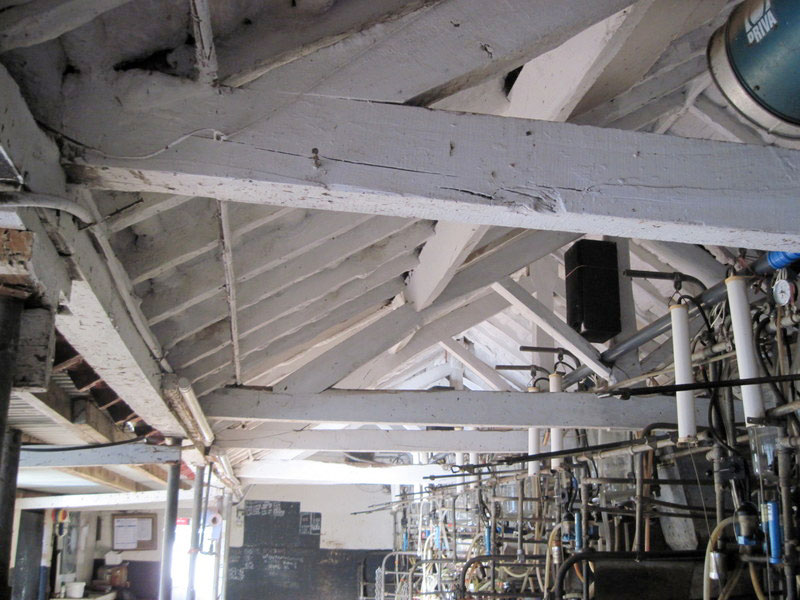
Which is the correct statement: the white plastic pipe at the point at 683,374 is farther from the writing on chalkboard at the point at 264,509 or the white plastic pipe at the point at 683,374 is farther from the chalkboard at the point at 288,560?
the writing on chalkboard at the point at 264,509

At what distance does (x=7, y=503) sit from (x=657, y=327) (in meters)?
3.16

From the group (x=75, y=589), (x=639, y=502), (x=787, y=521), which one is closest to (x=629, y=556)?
(x=639, y=502)

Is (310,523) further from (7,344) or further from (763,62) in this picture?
(763,62)

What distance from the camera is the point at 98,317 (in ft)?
7.23

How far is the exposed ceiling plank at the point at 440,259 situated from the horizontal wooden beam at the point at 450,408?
24.2 inches

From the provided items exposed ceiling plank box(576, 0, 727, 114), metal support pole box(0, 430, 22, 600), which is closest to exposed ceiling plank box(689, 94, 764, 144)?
exposed ceiling plank box(576, 0, 727, 114)

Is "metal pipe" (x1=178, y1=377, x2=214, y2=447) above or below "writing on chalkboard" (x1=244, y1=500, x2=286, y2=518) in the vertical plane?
above

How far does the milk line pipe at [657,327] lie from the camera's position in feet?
9.22

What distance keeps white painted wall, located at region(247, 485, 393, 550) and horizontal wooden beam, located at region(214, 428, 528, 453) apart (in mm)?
10643

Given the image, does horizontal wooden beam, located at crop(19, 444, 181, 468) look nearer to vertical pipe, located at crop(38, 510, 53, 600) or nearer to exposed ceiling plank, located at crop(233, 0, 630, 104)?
exposed ceiling plank, located at crop(233, 0, 630, 104)

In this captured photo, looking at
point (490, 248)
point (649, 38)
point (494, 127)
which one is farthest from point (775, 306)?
point (490, 248)

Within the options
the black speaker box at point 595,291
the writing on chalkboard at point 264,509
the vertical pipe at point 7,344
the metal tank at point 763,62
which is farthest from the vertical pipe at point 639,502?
the writing on chalkboard at point 264,509

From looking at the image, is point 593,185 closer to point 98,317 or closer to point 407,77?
point 407,77

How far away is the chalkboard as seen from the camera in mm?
16094
